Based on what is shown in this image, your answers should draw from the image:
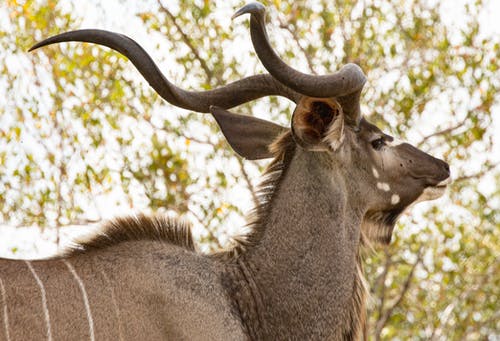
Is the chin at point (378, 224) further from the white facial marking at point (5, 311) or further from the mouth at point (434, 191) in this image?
the white facial marking at point (5, 311)

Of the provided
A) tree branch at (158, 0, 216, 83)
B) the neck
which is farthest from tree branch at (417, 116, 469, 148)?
the neck

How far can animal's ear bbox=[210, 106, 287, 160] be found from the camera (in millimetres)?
5434

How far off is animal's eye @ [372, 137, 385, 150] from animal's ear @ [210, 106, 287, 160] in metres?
0.43

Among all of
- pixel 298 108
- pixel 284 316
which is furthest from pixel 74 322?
pixel 298 108

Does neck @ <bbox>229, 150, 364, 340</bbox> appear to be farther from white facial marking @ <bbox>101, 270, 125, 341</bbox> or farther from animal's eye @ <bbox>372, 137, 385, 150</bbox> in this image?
white facial marking @ <bbox>101, 270, 125, 341</bbox>

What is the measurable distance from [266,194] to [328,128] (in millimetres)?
416

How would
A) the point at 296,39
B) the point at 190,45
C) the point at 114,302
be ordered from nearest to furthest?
the point at 114,302 → the point at 190,45 → the point at 296,39

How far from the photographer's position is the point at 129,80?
8297mm

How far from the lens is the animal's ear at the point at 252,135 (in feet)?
17.8

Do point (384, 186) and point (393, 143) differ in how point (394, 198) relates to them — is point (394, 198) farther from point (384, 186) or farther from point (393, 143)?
point (393, 143)

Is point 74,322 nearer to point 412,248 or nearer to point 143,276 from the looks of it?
point 143,276

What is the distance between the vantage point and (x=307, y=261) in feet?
16.5

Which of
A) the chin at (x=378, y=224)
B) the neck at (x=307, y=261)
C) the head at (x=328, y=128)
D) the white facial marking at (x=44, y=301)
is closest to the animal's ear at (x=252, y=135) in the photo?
the head at (x=328, y=128)

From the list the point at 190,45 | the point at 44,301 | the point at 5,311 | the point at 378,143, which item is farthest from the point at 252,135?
the point at 190,45
